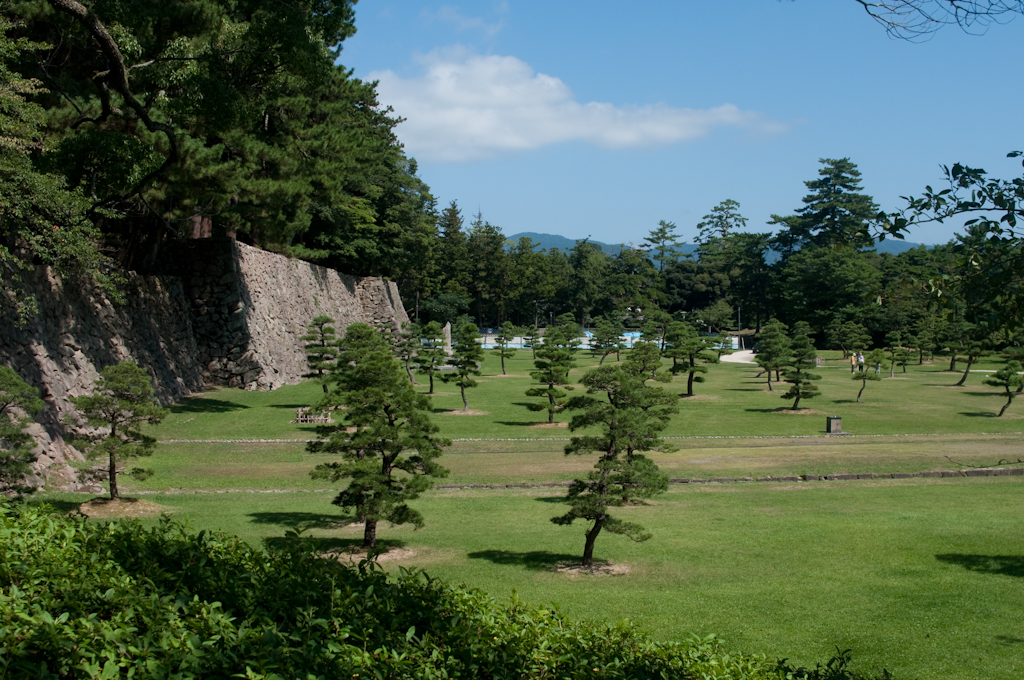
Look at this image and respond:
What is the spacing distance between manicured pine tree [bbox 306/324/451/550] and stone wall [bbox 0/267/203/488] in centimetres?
542

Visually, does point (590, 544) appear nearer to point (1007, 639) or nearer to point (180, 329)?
point (1007, 639)

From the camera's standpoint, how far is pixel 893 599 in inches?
353

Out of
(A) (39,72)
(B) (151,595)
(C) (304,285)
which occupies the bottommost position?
(B) (151,595)

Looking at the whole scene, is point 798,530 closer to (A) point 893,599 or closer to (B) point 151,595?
(A) point 893,599

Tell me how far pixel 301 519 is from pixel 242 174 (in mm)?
9712

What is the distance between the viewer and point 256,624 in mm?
3291

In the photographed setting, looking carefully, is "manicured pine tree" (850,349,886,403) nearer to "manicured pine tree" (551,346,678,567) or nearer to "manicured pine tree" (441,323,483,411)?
"manicured pine tree" (441,323,483,411)

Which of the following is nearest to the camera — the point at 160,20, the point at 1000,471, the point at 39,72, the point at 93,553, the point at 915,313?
the point at 93,553

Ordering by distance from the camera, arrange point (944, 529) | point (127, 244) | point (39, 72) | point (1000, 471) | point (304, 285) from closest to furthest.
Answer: point (944, 529) → point (39, 72) → point (1000, 471) → point (127, 244) → point (304, 285)

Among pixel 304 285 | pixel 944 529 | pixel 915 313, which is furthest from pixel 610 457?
pixel 915 313

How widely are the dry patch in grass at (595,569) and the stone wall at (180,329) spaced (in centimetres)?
859

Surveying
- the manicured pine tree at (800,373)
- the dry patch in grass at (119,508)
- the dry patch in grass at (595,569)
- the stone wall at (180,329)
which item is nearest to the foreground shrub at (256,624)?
the dry patch in grass at (595,569)

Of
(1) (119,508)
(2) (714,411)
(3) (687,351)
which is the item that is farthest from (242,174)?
(3) (687,351)

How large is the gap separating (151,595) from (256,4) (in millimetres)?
16487
